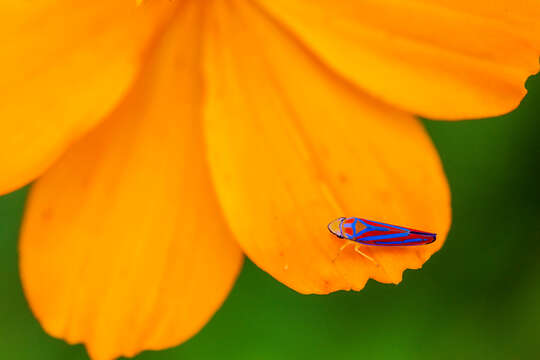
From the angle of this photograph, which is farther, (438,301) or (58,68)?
(438,301)

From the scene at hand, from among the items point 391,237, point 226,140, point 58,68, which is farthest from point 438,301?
point 58,68

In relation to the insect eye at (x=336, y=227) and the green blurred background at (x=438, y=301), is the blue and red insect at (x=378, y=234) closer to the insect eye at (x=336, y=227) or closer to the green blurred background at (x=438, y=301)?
the insect eye at (x=336, y=227)

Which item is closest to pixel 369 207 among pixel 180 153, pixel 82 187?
pixel 180 153

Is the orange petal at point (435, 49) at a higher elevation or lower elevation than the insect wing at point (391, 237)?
higher

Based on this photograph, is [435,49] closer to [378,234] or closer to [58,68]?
[378,234]

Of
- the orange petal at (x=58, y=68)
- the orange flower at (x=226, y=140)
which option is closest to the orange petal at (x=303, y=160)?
the orange flower at (x=226, y=140)

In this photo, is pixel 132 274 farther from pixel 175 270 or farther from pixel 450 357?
pixel 450 357

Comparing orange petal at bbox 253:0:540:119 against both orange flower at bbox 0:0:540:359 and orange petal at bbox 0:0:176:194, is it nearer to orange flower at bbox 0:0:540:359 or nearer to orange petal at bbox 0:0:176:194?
orange flower at bbox 0:0:540:359
